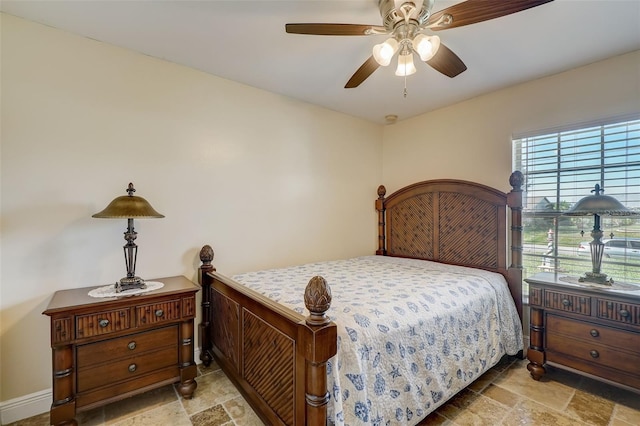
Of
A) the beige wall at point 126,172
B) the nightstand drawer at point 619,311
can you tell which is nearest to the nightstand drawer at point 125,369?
the beige wall at point 126,172

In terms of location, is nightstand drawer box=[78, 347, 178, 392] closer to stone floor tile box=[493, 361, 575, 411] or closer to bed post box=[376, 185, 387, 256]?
stone floor tile box=[493, 361, 575, 411]

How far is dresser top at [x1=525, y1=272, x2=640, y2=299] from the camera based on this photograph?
1.94 m

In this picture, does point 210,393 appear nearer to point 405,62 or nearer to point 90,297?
point 90,297

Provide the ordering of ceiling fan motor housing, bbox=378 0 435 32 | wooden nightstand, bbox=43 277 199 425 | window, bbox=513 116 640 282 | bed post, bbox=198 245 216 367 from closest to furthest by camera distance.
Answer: ceiling fan motor housing, bbox=378 0 435 32
wooden nightstand, bbox=43 277 199 425
window, bbox=513 116 640 282
bed post, bbox=198 245 216 367

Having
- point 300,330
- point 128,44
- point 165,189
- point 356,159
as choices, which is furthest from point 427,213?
point 128,44

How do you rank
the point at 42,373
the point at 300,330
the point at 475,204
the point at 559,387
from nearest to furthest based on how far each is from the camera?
1. the point at 300,330
2. the point at 42,373
3. the point at 559,387
4. the point at 475,204

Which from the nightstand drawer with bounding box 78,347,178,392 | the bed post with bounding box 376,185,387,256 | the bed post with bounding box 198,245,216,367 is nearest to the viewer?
the nightstand drawer with bounding box 78,347,178,392

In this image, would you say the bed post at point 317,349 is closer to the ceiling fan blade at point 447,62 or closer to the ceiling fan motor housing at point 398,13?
the ceiling fan motor housing at point 398,13

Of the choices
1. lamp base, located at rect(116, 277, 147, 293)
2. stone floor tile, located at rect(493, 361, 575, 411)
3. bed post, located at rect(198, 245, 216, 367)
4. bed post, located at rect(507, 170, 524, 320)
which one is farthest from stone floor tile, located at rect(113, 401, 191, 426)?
bed post, located at rect(507, 170, 524, 320)

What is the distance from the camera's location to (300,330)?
4.31ft

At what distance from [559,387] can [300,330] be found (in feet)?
7.26

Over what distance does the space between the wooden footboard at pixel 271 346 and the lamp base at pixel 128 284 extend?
52 centimetres

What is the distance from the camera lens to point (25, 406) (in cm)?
187

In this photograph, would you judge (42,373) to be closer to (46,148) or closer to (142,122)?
(46,148)
